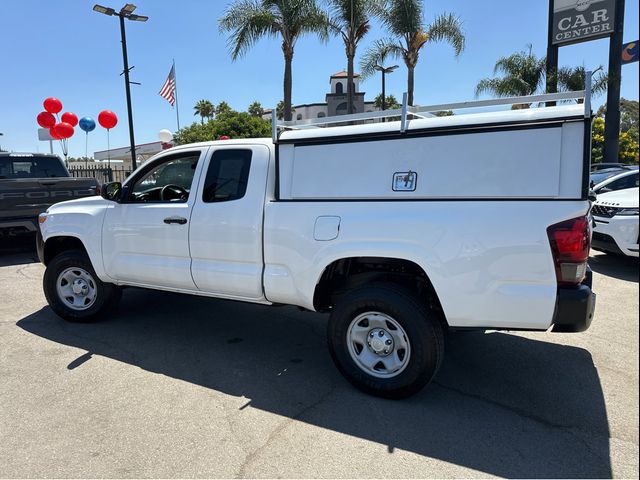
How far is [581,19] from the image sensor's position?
19594 mm

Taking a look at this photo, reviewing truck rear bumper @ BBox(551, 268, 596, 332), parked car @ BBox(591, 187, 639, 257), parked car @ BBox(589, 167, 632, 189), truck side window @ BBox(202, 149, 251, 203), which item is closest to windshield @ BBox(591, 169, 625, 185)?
parked car @ BBox(589, 167, 632, 189)

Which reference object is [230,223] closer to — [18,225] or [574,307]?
[574,307]

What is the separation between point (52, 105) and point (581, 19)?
75.5ft

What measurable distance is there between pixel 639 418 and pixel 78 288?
5318mm

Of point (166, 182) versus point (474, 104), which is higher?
point (474, 104)

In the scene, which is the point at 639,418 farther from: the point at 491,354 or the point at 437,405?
the point at 491,354

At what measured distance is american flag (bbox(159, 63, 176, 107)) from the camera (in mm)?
19766

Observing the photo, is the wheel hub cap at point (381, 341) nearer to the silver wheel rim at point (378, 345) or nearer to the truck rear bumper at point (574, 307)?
the silver wheel rim at point (378, 345)

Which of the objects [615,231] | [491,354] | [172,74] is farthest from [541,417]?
[172,74]

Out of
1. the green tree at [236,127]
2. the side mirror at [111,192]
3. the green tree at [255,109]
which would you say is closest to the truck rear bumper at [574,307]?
the side mirror at [111,192]

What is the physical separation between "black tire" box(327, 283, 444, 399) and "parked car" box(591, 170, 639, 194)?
24.5 ft

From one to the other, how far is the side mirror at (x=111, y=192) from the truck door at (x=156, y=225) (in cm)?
9

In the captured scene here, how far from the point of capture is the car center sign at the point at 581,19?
1919 centimetres

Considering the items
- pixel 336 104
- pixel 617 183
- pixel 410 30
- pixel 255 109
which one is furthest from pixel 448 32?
pixel 255 109
